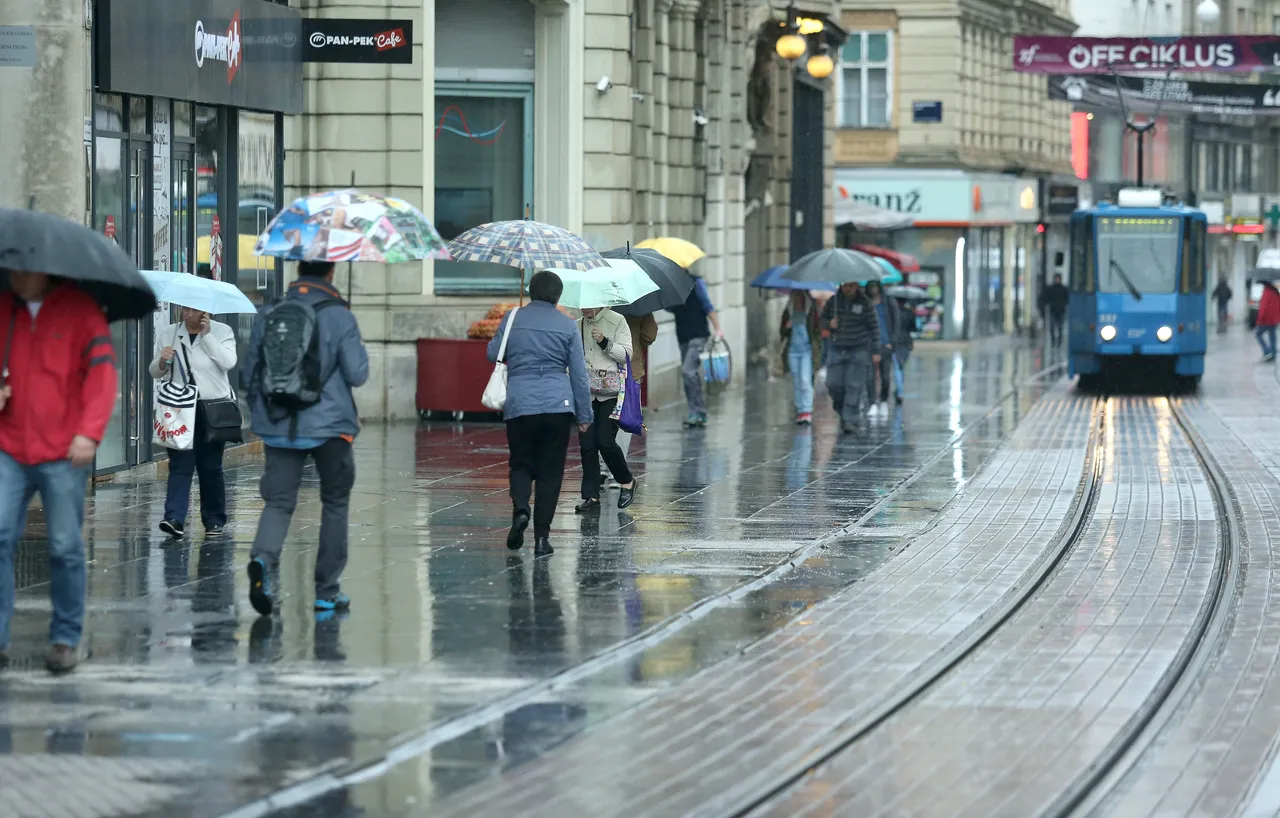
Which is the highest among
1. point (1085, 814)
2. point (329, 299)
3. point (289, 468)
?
point (329, 299)

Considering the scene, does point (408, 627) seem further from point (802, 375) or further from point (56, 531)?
point (802, 375)

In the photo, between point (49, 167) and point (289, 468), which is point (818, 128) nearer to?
point (49, 167)

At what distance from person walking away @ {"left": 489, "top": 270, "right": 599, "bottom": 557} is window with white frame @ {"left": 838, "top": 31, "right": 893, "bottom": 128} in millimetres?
40694

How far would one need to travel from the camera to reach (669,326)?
2920 centimetres

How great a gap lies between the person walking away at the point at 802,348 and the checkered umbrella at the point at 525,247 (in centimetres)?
1010

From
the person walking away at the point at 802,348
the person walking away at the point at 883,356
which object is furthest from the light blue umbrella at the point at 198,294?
the person walking away at the point at 883,356

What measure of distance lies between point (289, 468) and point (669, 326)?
1841 centimetres

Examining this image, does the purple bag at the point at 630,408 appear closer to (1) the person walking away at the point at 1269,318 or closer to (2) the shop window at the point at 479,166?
(2) the shop window at the point at 479,166

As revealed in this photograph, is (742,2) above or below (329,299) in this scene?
above

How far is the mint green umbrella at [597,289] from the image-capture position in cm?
1511

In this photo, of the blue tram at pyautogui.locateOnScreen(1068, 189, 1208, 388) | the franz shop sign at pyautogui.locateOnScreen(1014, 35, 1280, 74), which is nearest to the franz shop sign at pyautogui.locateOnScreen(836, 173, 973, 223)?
the franz shop sign at pyautogui.locateOnScreen(1014, 35, 1280, 74)

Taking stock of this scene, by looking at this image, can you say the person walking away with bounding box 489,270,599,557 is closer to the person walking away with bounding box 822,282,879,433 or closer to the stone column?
the stone column

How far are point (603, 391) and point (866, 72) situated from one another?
38567 mm

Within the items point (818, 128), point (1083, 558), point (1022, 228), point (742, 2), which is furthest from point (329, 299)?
point (1022, 228)
